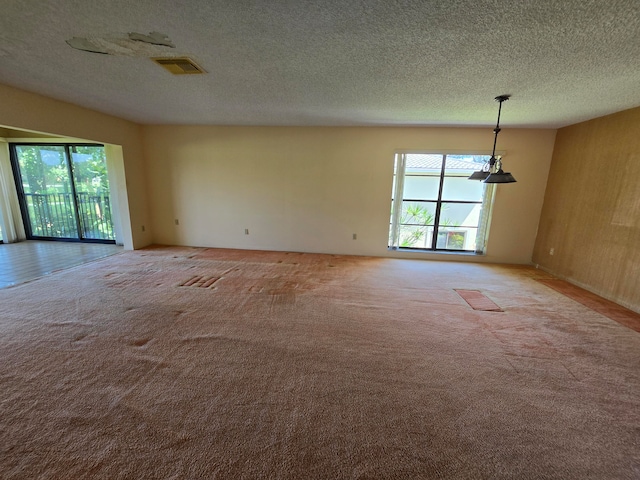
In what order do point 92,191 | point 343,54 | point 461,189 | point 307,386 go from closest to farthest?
1. point 307,386
2. point 343,54
3. point 461,189
4. point 92,191

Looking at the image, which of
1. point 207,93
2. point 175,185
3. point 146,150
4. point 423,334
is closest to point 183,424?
point 423,334

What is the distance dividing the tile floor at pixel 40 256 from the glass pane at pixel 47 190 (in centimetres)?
39

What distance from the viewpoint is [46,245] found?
18.2 feet

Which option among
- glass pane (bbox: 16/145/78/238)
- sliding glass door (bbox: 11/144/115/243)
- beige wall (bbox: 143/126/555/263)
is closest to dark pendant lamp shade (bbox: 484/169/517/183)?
beige wall (bbox: 143/126/555/263)

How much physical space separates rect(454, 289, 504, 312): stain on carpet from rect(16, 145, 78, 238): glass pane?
783 cm

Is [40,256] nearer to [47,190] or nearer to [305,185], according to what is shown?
[47,190]

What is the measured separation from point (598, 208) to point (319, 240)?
4.40 m

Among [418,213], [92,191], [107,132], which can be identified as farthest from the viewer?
[92,191]

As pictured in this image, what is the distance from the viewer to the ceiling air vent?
2.40 m

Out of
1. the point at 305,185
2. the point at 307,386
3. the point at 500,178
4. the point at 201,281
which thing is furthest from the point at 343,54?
the point at 201,281

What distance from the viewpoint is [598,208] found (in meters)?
3.77

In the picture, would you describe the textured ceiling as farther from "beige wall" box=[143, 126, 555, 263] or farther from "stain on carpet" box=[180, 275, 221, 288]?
"stain on carpet" box=[180, 275, 221, 288]

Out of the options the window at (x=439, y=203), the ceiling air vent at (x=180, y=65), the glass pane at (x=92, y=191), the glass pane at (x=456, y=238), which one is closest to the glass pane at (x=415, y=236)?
the window at (x=439, y=203)

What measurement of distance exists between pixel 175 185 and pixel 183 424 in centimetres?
517
